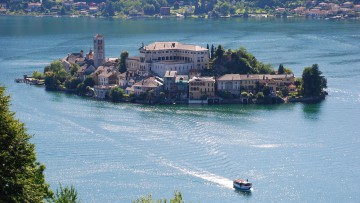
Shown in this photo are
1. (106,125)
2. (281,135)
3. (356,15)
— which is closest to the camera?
(281,135)

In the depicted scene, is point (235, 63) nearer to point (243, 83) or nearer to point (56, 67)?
point (243, 83)

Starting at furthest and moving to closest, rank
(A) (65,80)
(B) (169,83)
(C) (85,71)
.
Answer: (C) (85,71) → (A) (65,80) → (B) (169,83)

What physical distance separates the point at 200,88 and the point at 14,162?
22580 millimetres

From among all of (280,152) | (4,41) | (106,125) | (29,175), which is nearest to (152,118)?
(106,125)

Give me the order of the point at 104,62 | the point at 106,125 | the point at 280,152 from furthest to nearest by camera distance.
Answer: the point at 104,62 < the point at 106,125 < the point at 280,152

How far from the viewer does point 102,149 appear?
79.8 ft

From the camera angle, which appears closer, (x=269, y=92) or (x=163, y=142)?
(x=163, y=142)

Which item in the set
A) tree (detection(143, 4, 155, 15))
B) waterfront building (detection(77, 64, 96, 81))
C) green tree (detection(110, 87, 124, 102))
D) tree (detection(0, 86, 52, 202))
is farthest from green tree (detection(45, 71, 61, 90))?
tree (detection(143, 4, 155, 15))

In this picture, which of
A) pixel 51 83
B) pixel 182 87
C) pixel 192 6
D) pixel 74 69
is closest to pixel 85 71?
pixel 74 69

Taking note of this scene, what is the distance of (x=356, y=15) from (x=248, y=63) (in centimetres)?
4557

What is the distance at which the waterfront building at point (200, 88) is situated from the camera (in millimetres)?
32500

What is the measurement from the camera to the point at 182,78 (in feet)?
110

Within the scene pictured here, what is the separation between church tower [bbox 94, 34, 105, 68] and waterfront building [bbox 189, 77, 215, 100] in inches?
263

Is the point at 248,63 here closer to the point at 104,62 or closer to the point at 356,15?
the point at 104,62
